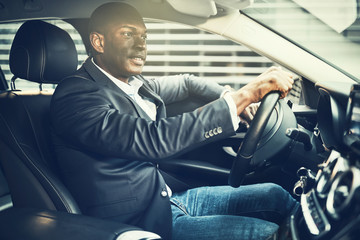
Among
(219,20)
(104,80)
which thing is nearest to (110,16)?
(104,80)

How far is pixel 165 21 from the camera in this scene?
1926 mm

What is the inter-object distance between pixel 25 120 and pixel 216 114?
75cm

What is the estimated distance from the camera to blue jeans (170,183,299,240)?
1377 millimetres

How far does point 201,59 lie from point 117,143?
8.05 feet

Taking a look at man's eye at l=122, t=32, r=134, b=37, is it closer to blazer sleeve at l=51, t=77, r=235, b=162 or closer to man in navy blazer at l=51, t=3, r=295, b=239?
man in navy blazer at l=51, t=3, r=295, b=239

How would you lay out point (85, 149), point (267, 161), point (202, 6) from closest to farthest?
point (85, 149)
point (267, 161)
point (202, 6)

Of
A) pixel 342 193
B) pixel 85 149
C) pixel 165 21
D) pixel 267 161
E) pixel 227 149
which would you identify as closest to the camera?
pixel 342 193

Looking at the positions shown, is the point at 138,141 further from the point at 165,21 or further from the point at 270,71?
the point at 165,21

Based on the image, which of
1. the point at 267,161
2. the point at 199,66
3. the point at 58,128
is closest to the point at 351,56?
the point at 267,161

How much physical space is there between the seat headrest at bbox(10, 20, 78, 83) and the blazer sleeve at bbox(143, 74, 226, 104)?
1.69 feet

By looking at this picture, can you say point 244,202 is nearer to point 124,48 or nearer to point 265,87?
point 265,87

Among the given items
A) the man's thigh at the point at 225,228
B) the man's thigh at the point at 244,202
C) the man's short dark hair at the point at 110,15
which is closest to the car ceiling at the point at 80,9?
the man's short dark hair at the point at 110,15

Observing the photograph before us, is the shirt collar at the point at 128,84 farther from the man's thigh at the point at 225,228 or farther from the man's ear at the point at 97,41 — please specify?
the man's thigh at the point at 225,228

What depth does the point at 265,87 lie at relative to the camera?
128cm
